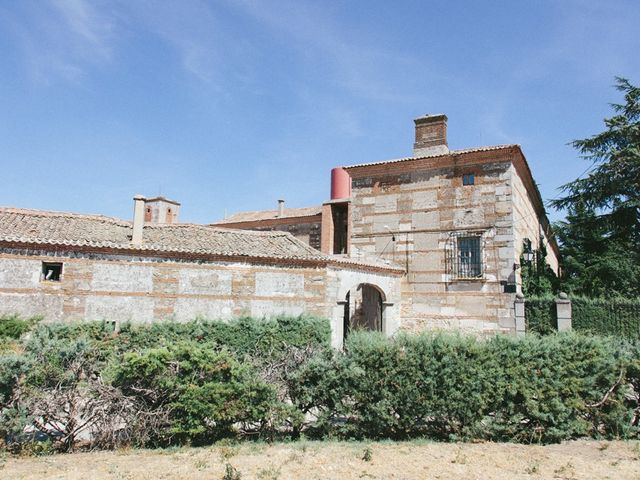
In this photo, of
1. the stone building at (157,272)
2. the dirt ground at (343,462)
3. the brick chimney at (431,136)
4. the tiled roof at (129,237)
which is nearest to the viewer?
the dirt ground at (343,462)

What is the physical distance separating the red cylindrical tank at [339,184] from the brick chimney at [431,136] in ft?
27.4

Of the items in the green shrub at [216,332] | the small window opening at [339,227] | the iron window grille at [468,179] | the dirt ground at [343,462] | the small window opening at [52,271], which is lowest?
the dirt ground at [343,462]

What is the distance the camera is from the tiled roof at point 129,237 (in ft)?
48.9

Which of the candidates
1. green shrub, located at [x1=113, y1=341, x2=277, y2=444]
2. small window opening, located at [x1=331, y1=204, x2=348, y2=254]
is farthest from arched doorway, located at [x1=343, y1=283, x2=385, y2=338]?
green shrub, located at [x1=113, y1=341, x2=277, y2=444]

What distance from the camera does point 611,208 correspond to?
68.7 feet

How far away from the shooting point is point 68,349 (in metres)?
7.29

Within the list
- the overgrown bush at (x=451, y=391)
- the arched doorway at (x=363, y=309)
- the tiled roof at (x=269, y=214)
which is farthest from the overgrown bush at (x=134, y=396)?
the tiled roof at (x=269, y=214)

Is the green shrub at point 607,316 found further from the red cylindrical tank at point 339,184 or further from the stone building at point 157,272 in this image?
the red cylindrical tank at point 339,184

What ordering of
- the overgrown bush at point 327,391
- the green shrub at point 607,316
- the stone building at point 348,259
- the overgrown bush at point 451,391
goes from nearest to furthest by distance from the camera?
the overgrown bush at point 327,391
the overgrown bush at point 451,391
the stone building at point 348,259
the green shrub at point 607,316

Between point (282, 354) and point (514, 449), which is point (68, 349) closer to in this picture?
point (282, 354)

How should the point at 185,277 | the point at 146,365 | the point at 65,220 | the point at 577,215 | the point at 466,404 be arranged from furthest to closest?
the point at 577,215, the point at 65,220, the point at 185,277, the point at 466,404, the point at 146,365

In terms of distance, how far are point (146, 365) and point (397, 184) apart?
1446 centimetres

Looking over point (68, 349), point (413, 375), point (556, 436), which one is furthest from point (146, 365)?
point (556, 436)

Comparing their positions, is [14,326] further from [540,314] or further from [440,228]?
[540,314]
